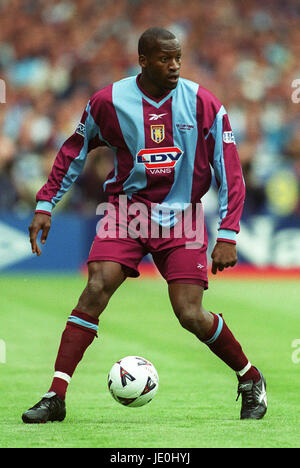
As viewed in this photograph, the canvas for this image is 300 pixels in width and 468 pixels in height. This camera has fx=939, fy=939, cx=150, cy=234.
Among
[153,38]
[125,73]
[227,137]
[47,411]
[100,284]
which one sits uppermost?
[125,73]

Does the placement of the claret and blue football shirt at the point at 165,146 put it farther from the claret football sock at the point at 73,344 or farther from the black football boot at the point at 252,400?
the black football boot at the point at 252,400

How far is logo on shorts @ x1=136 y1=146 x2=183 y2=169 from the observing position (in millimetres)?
5500

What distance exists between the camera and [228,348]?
5.51 metres

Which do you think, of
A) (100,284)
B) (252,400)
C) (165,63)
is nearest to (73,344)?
(100,284)

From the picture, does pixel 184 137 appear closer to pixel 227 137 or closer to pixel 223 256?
pixel 227 137

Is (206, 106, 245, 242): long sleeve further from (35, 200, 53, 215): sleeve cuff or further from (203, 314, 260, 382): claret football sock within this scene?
(35, 200, 53, 215): sleeve cuff

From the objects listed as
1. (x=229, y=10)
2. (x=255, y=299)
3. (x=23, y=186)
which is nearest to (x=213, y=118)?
(x=255, y=299)

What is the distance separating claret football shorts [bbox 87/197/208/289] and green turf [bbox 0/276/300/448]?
2.74ft

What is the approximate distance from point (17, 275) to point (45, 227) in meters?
10.4

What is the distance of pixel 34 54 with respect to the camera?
18.4 metres

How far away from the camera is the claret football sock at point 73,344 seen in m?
5.34

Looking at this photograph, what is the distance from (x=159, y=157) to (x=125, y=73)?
13065 mm

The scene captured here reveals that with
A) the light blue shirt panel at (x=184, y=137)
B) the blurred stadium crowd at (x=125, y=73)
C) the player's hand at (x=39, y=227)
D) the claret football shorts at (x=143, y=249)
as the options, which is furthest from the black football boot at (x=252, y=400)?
the blurred stadium crowd at (x=125, y=73)
